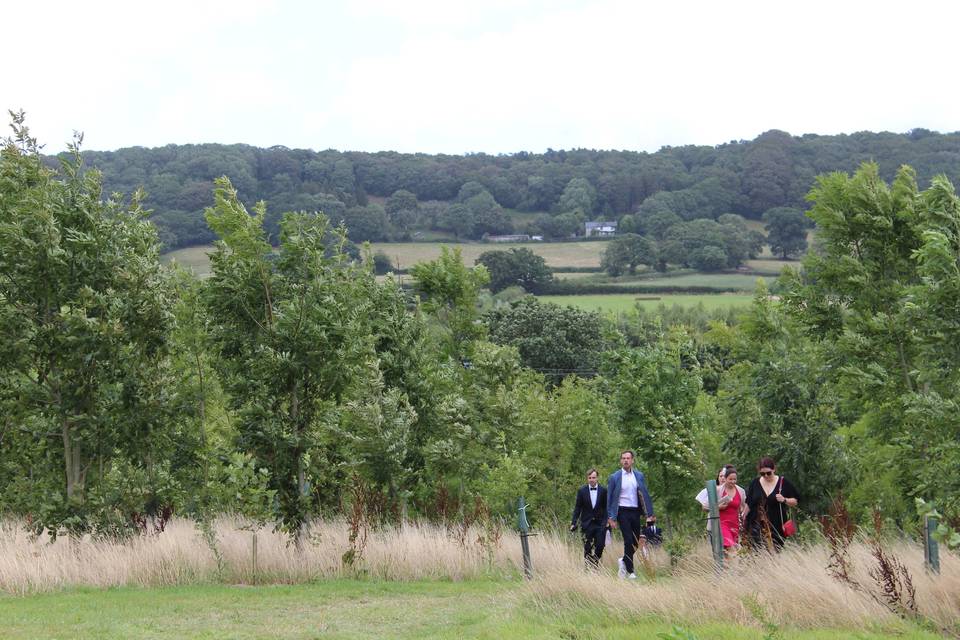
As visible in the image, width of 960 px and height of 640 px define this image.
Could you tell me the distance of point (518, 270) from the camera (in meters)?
111

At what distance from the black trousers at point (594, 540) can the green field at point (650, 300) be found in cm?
8032

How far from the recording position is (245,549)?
15.3m

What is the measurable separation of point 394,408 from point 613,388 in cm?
414

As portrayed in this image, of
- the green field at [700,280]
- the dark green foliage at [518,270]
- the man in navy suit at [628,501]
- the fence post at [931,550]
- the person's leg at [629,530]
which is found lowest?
the green field at [700,280]

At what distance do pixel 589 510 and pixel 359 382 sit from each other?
5.13m

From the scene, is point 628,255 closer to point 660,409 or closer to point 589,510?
point 660,409

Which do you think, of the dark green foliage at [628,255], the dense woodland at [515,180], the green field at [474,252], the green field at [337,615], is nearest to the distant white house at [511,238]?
the dense woodland at [515,180]

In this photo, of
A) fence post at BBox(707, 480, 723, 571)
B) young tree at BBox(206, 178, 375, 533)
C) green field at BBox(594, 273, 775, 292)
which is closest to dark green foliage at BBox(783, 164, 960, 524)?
fence post at BBox(707, 480, 723, 571)

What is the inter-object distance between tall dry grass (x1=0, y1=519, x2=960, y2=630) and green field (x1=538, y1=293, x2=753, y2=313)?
79857 mm

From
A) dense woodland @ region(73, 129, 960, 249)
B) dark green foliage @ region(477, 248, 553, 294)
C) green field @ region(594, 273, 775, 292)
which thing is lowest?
green field @ region(594, 273, 775, 292)

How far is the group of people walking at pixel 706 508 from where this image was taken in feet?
43.1

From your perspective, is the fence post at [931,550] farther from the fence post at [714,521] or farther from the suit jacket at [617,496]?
the suit jacket at [617,496]

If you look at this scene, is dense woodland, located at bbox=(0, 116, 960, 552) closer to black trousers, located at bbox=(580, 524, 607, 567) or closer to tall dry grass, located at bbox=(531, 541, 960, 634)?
black trousers, located at bbox=(580, 524, 607, 567)

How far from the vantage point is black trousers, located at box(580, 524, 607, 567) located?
14.2 m
